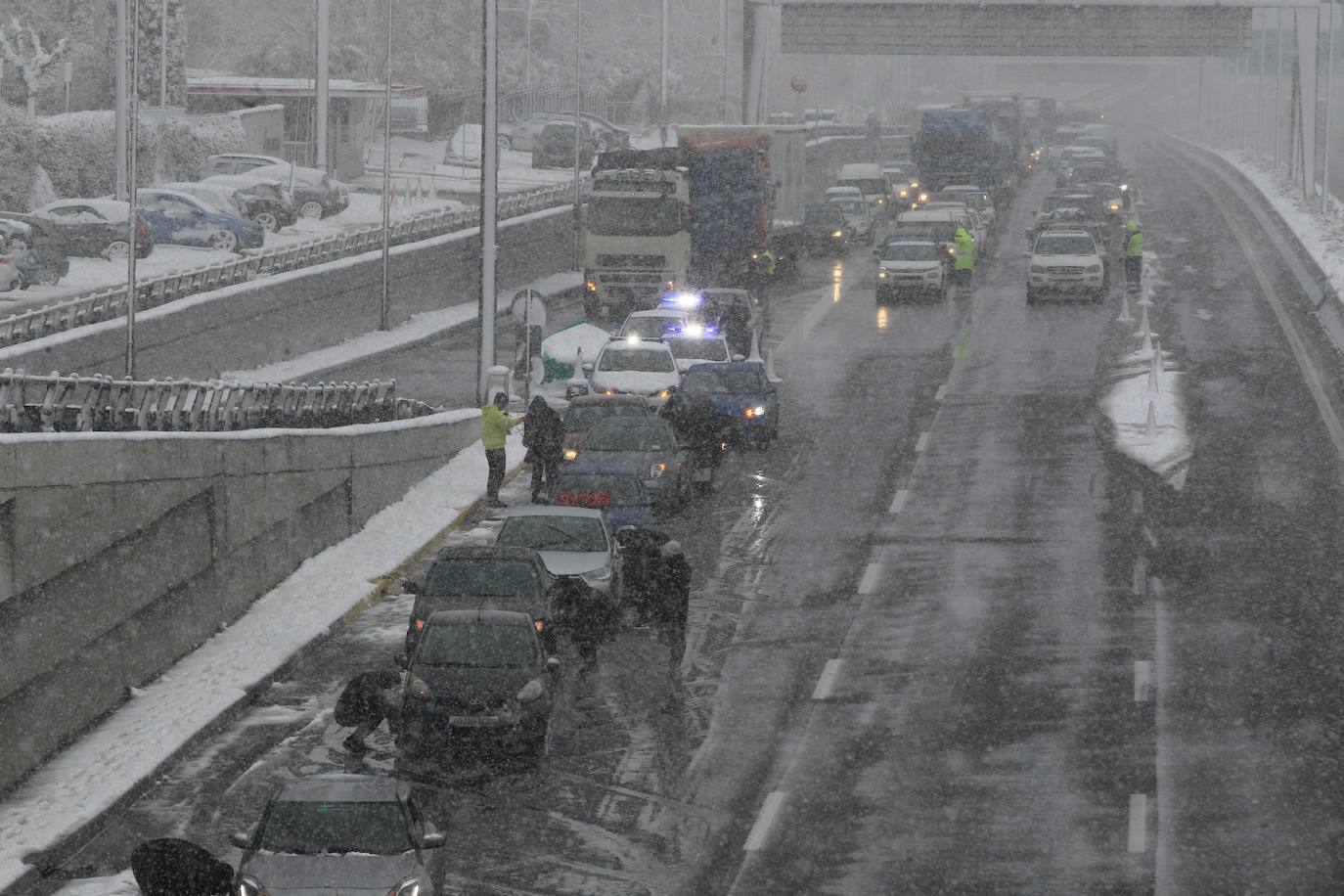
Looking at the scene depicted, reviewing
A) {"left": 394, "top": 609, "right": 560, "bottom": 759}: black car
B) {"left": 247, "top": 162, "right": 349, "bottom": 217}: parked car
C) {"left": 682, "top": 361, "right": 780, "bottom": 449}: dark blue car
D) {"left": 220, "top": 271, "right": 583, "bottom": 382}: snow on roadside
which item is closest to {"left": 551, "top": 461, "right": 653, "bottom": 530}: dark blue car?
{"left": 682, "top": 361, "right": 780, "bottom": 449}: dark blue car

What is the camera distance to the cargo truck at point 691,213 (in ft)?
164

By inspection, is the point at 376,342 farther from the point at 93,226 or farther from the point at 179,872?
the point at 179,872

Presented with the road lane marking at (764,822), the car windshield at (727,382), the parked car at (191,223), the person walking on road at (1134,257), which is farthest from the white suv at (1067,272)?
the road lane marking at (764,822)

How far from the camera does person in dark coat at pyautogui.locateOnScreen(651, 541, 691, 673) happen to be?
22297 mm

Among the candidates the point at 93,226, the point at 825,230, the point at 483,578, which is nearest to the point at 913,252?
the point at 825,230

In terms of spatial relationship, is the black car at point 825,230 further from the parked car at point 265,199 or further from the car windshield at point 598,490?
the car windshield at point 598,490

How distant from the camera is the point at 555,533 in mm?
24734

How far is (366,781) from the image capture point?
15.0 meters

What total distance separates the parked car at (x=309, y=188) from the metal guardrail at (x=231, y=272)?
7.21ft

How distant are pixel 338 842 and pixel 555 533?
10531 millimetres

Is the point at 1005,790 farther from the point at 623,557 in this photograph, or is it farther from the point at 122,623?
the point at 122,623

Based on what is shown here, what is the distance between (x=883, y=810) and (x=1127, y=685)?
16.3ft

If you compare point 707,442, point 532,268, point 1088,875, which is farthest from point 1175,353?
point 1088,875

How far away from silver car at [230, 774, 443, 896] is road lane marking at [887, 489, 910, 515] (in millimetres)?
16762
